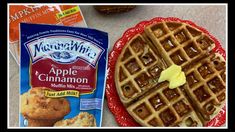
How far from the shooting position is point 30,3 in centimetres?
152

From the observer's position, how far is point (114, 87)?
151 cm

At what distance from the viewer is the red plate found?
149 centimetres

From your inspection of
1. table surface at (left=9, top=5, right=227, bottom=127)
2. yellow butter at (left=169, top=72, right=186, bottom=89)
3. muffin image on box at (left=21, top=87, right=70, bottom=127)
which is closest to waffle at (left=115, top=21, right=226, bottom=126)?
yellow butter at (left=169, top=72, right=186, bottom=89)

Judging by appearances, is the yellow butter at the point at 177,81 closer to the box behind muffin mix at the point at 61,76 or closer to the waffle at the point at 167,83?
the waffle at the point at 167,83

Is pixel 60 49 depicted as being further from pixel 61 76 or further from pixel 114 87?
pixel 114 87

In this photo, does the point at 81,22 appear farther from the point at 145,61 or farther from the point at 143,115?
the point at 143,115

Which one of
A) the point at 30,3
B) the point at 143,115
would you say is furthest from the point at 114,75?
the point at 30,3

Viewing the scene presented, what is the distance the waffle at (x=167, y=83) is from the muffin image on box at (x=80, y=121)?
0.16m

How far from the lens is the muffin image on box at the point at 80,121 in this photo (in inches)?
58.6

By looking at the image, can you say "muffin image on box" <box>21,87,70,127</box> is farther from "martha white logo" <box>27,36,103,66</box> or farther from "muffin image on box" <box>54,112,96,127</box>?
"martha white logo" <box>27,36,103,66</box>

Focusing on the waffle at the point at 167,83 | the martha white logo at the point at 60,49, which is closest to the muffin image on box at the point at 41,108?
the martha white logo at the point at 60,49

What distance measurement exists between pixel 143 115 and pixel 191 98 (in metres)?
0.20

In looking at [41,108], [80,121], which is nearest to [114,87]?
[80,121]

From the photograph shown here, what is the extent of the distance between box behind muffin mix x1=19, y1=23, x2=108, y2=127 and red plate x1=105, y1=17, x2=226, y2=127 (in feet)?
0.12
